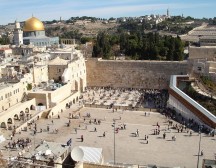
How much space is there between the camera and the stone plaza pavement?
19375 millimetres

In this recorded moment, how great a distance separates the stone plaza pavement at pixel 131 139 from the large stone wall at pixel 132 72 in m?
9.58

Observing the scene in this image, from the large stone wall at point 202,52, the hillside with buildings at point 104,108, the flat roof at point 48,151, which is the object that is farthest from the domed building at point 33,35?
the flat roof at point 48,151

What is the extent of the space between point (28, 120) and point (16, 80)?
546 centimetres

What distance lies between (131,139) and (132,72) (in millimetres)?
16718

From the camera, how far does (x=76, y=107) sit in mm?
30672

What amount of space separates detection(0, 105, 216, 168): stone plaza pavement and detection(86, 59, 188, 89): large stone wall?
958 cm

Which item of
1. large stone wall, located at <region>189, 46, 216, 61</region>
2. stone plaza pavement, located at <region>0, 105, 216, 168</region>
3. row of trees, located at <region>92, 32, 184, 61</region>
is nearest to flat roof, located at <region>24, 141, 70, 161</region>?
stone plaza pavement, located at <region>0, 105, 216, 168</region>

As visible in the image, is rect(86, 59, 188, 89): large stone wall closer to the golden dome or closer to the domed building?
the domed building

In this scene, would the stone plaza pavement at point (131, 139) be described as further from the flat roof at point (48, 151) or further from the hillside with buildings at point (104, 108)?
the flat roof at point (48, 151)

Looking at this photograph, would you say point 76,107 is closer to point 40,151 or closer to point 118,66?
point 118,66

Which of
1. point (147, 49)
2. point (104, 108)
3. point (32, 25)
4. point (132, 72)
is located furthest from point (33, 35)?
point (104, 108)

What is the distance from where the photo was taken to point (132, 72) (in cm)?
3838

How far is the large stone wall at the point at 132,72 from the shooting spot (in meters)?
37.0

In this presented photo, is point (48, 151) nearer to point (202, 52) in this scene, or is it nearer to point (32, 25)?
point (202, 52)
